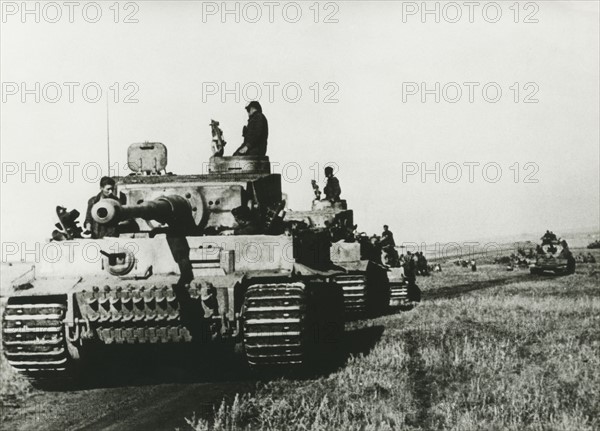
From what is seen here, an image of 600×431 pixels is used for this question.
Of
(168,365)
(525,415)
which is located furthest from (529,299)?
(525,415)

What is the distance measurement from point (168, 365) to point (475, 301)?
1110 cm

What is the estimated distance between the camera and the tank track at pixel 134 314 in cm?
902

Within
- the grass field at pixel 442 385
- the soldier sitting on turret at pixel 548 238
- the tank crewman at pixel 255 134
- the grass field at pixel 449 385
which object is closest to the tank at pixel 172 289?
the grass field at pixel 442 385

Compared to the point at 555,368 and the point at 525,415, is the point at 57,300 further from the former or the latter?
the point at 555,368

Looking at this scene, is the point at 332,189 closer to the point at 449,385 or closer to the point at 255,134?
the point at 255,134

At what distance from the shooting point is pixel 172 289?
29.7ft

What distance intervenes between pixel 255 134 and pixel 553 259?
26988mm

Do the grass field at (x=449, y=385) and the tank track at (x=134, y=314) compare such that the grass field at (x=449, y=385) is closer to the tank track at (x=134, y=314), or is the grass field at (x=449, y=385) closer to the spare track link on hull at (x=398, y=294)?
the tank track at (x=134, y=314)

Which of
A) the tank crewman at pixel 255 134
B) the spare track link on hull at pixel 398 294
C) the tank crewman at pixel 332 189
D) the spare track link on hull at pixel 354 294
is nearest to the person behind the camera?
the tank crewman at pixel 255 134

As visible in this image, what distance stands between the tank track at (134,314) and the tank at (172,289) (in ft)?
0.04

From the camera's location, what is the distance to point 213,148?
43.4 ft

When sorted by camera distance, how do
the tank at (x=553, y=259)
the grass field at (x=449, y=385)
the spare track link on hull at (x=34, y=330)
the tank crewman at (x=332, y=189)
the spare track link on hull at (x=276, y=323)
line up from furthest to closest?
the tank at (x=553, y=259) → the tank crewman at (x=332, y=189) → the spare track link on hull at (x=34, y=330) → the spare track link on hull at (x=276, y=323) → the grass field at (x=449, y=385)

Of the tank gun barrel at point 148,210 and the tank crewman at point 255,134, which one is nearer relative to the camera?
the tank gun barrel at point 148,210

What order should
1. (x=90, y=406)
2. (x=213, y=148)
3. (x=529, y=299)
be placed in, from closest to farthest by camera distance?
(x=90, y=406)
(x=213, y=148)
(x=529, y=299)
